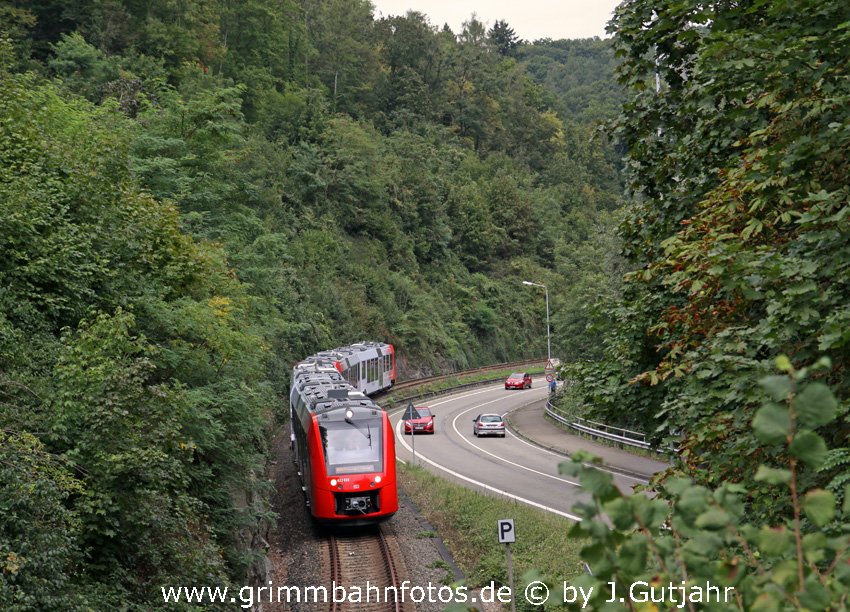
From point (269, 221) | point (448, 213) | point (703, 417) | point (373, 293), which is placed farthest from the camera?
point (448, 213)

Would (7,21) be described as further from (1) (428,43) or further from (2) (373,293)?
(1) (428,43)

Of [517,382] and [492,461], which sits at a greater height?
[492,461]

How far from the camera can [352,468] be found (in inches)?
719

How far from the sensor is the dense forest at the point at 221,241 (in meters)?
11.0

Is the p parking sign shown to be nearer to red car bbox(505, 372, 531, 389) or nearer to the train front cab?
the train front cab

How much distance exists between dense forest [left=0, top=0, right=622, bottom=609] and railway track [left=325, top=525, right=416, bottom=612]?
78.8 inches

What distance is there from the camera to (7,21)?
41.8m

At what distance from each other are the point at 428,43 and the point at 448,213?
81.2ft

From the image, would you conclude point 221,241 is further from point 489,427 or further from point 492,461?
point 489,427

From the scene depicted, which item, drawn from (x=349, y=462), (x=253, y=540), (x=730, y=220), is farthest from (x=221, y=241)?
(x=730, y=220)

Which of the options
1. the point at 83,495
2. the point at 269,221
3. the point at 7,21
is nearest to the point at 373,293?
the point at 269,221

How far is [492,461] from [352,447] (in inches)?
563

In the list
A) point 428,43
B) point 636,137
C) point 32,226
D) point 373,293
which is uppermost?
point 428,43

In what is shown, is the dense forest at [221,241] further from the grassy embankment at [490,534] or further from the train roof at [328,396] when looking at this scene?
the grassy embankment at [490,534]
